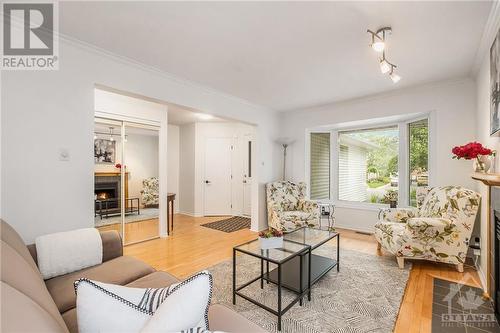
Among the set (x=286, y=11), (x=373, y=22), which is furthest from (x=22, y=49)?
(x=373, y=22)

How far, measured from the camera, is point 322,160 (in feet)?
16.6

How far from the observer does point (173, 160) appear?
642 centimetres

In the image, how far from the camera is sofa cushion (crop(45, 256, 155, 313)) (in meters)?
1.39

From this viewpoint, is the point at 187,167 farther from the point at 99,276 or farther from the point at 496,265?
the point at 496,265

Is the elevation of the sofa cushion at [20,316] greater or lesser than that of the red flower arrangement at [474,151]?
lesser

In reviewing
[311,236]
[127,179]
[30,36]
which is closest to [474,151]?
[311,236]

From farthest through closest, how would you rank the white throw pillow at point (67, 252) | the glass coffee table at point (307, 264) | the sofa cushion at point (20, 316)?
the glass coffee table at point (307, 264) → the white throw pillow at point (67, 252) → the sofa cushion at point (20, 316)

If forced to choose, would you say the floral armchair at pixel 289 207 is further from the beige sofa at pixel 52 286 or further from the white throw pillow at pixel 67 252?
the white throw pillow at pixel 67 252

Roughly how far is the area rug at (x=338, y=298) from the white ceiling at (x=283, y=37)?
8.07ft

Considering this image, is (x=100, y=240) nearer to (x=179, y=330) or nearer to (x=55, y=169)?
(x=55, y=169)

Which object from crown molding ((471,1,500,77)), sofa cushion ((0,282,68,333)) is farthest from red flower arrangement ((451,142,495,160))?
sofa cushion ((0,282,68,333))

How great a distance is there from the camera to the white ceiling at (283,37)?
1.82 m

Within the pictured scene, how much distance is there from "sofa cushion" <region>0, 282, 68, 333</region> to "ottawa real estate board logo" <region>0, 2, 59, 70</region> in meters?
2.16

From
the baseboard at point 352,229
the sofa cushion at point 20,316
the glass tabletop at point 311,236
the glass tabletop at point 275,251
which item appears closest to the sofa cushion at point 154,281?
the glass tabletop at point 275,251
